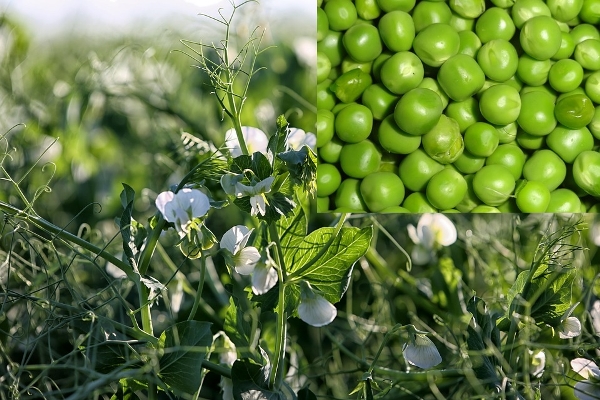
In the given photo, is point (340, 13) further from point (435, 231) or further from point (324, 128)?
point (435, 231)

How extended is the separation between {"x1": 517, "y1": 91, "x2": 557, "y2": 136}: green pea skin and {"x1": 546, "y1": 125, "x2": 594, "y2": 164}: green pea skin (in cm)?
1

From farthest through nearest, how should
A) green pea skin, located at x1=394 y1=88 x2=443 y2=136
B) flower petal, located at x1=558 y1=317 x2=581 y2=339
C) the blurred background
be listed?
the blurred background → green pea skin, located at x1=394 y1=88 x2=443 y2=136 → flower petal, located at x1=558 y1=317 x2=581 y2=339

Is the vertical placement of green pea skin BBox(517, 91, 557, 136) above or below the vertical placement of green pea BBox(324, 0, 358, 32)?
below

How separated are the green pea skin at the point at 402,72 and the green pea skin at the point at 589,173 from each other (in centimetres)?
25

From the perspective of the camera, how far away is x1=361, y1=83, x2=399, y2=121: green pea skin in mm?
955

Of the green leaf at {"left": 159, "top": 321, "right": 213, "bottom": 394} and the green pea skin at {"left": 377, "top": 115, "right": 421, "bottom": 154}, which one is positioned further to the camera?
the green pea skin at {"left": 377, "top": 115, "right": 421, "bottom": 154}

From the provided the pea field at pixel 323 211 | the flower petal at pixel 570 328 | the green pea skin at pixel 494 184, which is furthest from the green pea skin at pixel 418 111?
the flower petal at pixel 570 328

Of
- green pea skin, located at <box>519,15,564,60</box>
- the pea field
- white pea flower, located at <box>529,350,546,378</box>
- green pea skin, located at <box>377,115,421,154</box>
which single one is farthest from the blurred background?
white pea flower, located at <box>529,350,546,378</box>

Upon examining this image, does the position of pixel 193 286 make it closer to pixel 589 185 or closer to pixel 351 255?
pixel 351 255

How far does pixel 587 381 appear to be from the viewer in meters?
0.76

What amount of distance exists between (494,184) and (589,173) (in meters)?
0.13

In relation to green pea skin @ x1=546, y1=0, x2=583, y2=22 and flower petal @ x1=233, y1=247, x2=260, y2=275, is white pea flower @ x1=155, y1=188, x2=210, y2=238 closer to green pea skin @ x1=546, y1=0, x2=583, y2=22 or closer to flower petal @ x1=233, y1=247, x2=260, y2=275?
flower petal @ x1=233, y1=247, x2=260, y2=275

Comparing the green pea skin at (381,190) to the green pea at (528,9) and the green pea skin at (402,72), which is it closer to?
the green pea skin at (402,72)

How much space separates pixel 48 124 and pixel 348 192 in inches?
22.5
